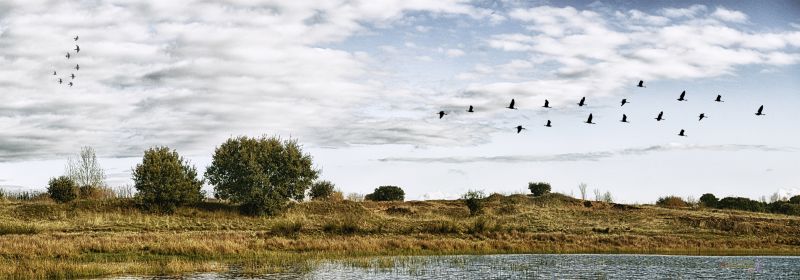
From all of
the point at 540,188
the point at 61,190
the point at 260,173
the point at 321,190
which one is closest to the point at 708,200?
the point at 540,188

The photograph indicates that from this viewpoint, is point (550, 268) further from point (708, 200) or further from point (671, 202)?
point (708, 200)

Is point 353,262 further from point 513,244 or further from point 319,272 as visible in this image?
point 513,244

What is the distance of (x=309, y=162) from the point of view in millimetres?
80062

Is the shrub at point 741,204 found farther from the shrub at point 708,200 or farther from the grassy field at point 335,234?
the grassy field at point 335,234

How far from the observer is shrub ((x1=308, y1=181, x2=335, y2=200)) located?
94.2m

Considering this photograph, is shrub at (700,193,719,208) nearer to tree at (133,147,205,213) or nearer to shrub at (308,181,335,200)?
shrub at (308,181,335,200)

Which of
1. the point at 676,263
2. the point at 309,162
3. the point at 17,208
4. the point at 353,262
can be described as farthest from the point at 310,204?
the point at 676,263

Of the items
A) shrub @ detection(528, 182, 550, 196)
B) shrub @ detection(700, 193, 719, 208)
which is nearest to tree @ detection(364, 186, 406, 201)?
shrub @ detection(528, 182, 550, 196)

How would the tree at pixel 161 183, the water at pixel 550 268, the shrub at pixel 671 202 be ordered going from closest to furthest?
the water at pixel 550 268
the tree at pixel 161 183
the shrub at pixel 671 202

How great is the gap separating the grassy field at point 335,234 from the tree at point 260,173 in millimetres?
1684

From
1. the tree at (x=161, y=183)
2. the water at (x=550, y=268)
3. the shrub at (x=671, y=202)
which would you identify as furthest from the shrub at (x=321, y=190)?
the water at (x=550, y=268)

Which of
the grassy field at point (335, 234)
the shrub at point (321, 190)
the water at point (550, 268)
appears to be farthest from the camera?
the shrub at point (321, 190)

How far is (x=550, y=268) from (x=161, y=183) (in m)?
46.1

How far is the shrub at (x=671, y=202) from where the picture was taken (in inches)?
3915
